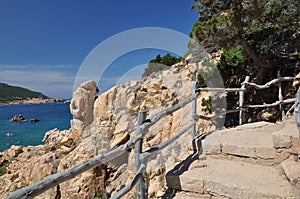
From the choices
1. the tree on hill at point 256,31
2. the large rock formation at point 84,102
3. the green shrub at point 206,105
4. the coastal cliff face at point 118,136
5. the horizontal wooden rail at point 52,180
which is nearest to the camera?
the horizontal wooden rail at point 52,180

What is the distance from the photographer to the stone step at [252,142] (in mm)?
2504

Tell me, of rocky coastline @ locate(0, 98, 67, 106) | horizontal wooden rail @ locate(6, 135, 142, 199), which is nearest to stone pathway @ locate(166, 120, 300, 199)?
horizontal wooden rail @ locate(6, 135, 142, 199)

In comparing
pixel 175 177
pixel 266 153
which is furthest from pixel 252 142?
pixel 175 177

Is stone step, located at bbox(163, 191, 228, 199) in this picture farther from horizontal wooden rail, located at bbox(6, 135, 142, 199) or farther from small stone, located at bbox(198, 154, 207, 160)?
horizontal wooden rail, located at bbox(6, 135, 142, 199)

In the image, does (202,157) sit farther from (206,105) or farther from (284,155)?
(206,105)

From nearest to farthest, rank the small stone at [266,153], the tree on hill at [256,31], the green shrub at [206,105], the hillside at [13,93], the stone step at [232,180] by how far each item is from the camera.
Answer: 1. the stone step at [232,180]
2. the small stone at [266,153]
3. the tree on hill at [256,31]
4. the green shrub at [206,105]
5. the hillside at [13,93]

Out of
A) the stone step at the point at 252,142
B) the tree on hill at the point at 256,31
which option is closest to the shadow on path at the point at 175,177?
the stone step at the point at 252,142

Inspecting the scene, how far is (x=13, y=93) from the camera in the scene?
78.2 meters

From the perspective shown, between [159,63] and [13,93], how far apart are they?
87.2 metres

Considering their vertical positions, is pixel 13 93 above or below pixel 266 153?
above

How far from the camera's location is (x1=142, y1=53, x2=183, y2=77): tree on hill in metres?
9.00

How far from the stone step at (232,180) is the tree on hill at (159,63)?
6.43 m

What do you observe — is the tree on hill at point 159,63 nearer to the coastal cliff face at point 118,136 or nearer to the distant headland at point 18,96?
the coastal cliff face at point 118,136

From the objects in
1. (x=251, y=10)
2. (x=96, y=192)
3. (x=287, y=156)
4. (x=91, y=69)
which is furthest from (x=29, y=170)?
(x=251, y=10)
